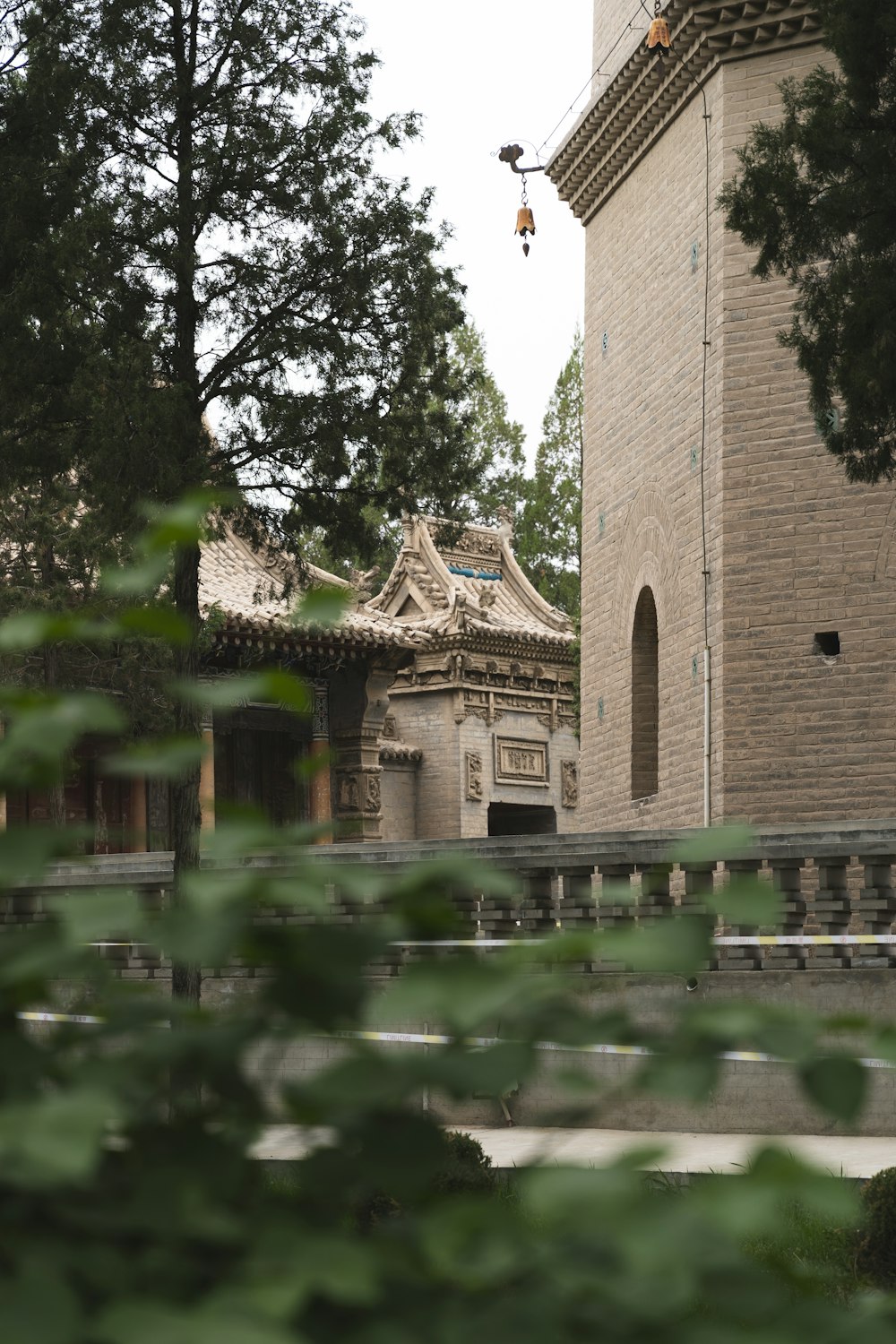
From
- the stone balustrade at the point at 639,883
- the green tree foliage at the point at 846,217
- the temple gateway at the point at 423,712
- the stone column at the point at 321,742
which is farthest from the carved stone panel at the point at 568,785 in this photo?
the green tree foliage at the point at 846,217

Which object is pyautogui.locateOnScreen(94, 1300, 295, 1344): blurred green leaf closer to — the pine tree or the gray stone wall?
the pine tree

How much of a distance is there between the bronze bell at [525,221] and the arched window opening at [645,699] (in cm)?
400

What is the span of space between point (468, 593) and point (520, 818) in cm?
427

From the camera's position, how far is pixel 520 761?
96.8 feet

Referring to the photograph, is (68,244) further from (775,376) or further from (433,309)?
(775,376)

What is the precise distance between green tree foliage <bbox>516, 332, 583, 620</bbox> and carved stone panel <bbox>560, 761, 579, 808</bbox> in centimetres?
990

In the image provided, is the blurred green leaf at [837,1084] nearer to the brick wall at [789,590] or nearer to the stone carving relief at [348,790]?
the brick wall at [789,590]

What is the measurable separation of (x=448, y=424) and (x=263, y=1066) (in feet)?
32.3

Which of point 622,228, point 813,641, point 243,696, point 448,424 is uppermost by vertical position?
point 622,228

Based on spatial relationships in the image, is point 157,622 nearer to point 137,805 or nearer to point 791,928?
point 791,928

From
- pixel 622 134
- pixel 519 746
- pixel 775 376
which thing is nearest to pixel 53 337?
pixel 775 376

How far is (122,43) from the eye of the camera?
9867 mm

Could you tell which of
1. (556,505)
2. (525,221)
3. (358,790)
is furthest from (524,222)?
(556,505)

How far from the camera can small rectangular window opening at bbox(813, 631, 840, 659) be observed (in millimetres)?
12742
